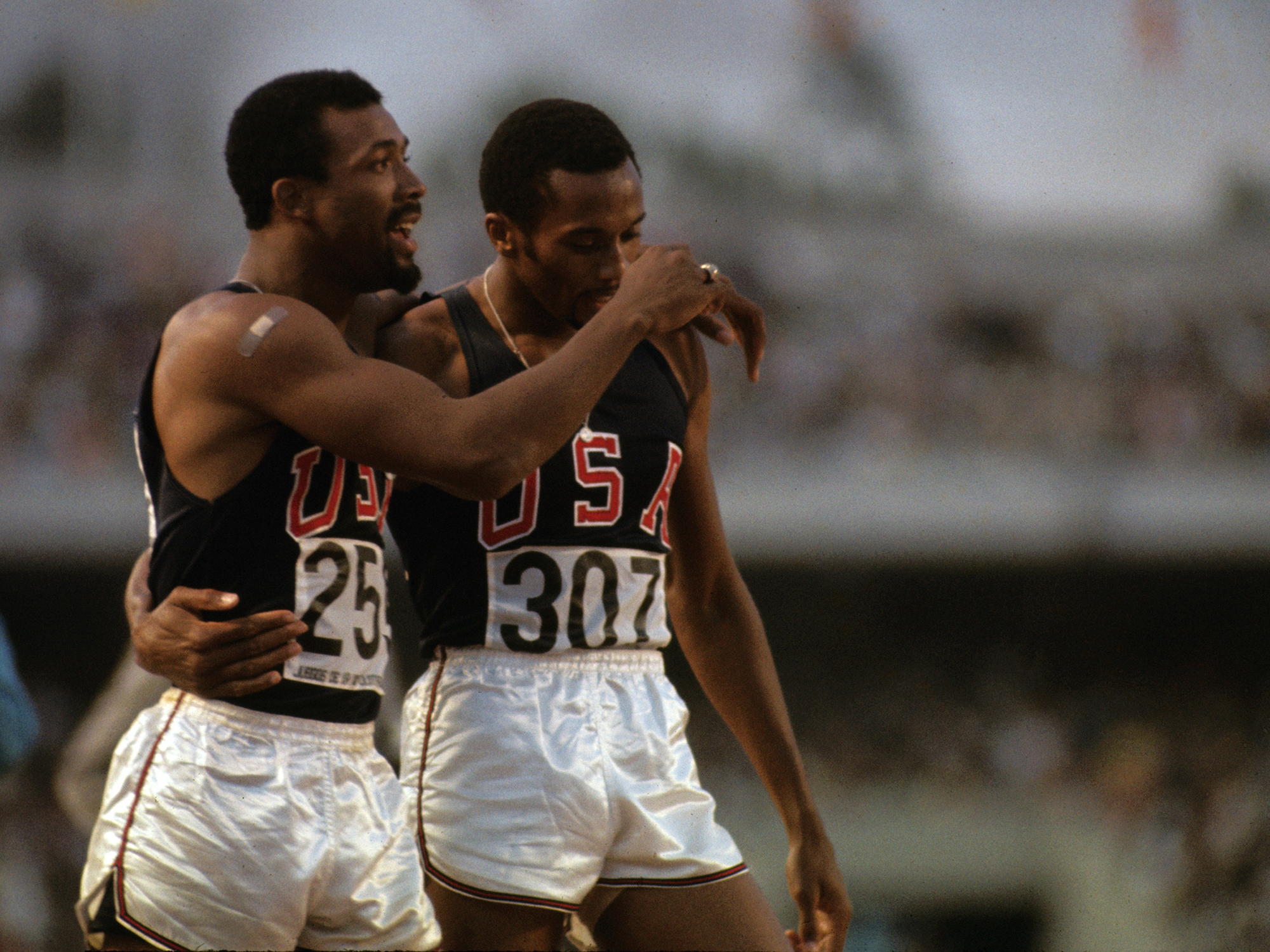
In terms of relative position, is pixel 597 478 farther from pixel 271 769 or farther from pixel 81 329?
pixel 81 329

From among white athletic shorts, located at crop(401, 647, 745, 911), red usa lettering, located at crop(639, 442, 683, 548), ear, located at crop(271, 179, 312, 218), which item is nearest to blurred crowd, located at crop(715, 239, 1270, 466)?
red usa lettering, located at crop(639, 442, 683, 548)

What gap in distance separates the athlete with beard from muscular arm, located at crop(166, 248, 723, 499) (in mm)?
366

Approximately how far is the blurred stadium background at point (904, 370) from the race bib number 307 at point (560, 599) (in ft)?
28.8

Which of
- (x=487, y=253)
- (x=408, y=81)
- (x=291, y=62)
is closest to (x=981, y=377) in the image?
(x=487, y=253)

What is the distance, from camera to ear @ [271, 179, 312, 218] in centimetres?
241

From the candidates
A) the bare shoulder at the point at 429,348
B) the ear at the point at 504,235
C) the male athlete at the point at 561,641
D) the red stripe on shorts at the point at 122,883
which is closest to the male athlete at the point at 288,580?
the red stripe on shorts at the point at 122,883

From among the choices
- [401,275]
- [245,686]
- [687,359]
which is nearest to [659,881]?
[245,686]

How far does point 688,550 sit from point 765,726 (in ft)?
1.35

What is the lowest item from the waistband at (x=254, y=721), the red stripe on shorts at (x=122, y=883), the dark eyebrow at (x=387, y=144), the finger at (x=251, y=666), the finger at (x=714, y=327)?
the red stripe on shorts at (x=122, y=883)

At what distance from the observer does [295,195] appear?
7.93 ft

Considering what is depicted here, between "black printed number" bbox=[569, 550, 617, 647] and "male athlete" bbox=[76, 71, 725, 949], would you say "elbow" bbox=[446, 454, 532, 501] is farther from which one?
"black printed number" bbox=[569, 550, 617, 647]

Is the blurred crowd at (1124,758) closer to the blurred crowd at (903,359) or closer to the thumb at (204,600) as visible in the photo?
the blurred crowd at (903,359)

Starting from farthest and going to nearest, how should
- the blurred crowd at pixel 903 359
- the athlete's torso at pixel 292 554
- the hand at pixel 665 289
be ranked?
the blurred crowd at pixel 903 359, the hand at pixel 665 289, the athlete's torso at pixel 292 554

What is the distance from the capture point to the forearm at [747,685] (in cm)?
293
